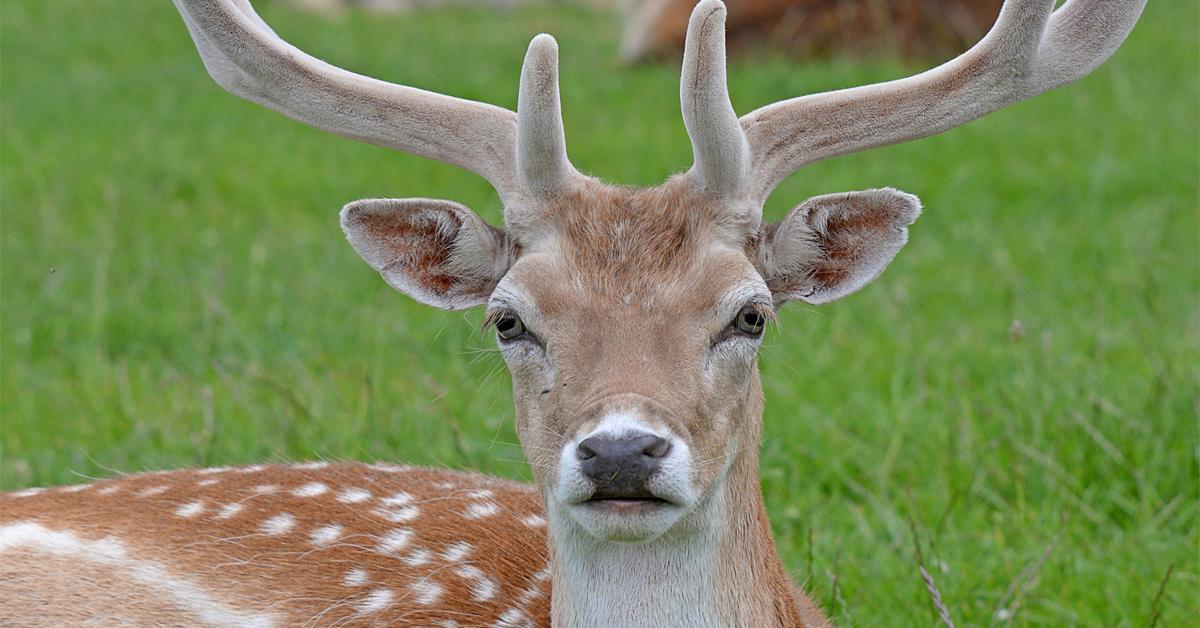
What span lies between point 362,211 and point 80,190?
5.43 m

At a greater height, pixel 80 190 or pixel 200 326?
pixel 80 190

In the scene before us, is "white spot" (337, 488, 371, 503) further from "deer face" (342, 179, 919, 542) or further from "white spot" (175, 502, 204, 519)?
"deer face" (342, 179, 919, 542)

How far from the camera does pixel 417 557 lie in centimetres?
380

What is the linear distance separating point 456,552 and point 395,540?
0.49 feet

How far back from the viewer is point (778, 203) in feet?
27.3

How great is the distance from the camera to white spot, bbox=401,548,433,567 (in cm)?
379

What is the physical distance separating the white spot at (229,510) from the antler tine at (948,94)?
1.44 meters

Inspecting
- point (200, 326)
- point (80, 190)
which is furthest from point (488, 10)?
point (200, 326)

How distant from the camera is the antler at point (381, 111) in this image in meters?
3.43

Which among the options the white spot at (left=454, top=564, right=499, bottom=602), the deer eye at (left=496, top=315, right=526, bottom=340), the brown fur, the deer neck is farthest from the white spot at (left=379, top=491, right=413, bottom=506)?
the deer eye at (left=496, top=315, right=526, bottom=340)

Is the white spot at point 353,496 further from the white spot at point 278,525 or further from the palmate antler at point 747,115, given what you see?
the palmate antler at point 747,115

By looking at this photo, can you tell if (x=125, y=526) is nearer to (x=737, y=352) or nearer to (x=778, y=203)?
(x=737, y=352)

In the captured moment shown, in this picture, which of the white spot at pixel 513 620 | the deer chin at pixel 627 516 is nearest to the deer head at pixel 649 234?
the deer chin at pixel 627 516

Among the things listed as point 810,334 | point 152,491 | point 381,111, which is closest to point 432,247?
point 381,111
